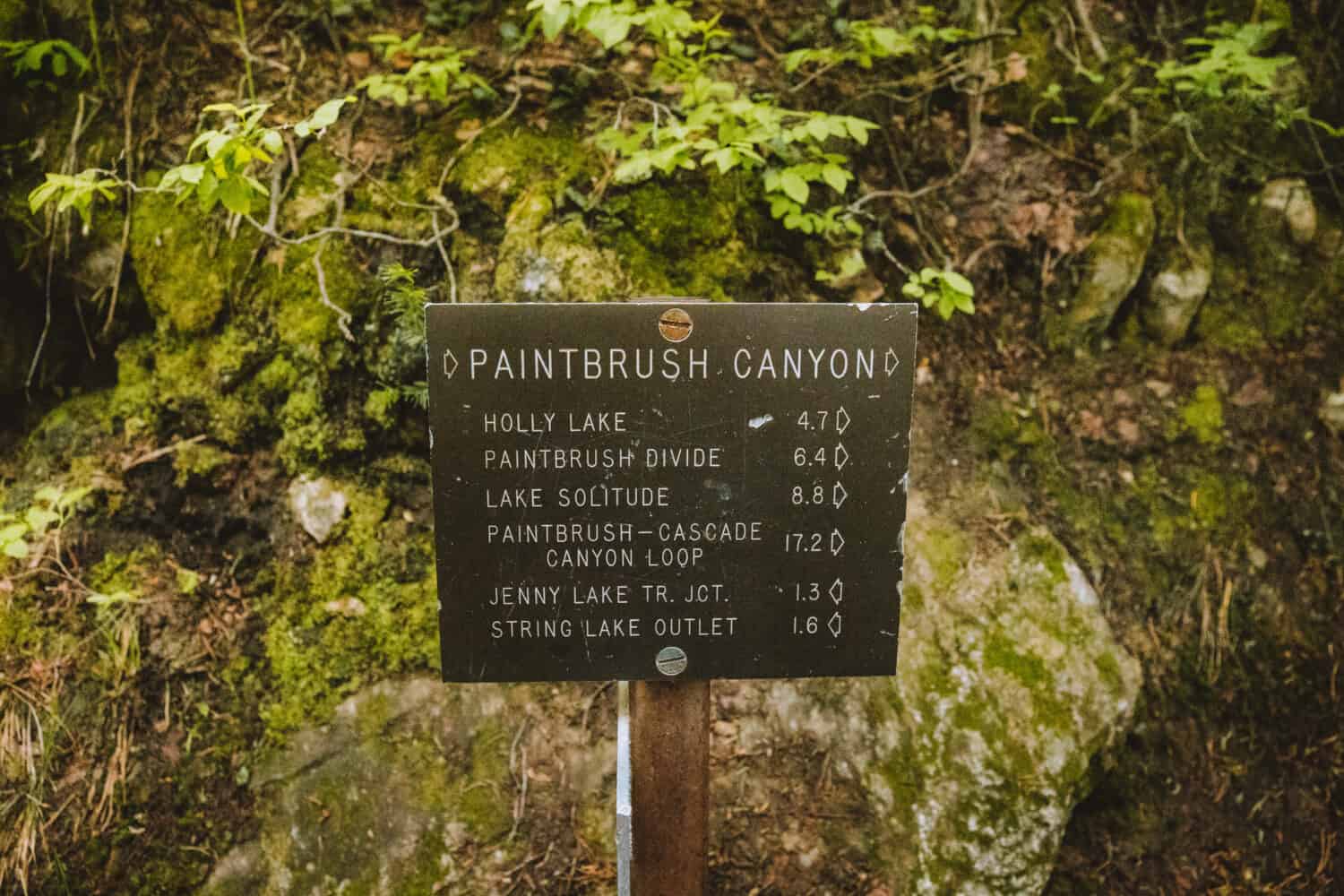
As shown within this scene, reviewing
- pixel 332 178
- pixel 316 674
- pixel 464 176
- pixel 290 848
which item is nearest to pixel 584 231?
Answer: pixel 464 176

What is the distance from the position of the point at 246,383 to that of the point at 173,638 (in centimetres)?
95

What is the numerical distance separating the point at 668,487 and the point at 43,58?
10.5 feet

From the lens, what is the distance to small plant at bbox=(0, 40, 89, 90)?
284 centimetres

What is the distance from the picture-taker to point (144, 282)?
2.96 m

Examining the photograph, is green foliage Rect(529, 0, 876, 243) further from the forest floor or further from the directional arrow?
the directional arrow

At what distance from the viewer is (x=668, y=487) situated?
1.75 meters

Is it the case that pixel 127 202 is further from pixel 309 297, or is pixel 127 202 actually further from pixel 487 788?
pixel 487 788

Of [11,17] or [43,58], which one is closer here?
[11,17]

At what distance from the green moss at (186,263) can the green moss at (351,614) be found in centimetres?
88

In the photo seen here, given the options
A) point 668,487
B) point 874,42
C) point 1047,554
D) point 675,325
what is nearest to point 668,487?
point 668,487

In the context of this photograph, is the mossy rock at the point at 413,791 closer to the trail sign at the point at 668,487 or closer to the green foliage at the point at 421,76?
the trail sign at the point at 668,487

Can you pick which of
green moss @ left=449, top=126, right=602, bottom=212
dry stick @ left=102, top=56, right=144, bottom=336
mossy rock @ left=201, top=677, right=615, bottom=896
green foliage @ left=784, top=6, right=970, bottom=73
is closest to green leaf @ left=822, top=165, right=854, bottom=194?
green foliage @ left=784, top=6, right=970, bottom=73

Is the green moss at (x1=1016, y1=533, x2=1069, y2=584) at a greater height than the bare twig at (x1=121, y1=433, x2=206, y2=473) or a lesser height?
lesser

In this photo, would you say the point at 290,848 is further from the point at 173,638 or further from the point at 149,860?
the point at 173,638
